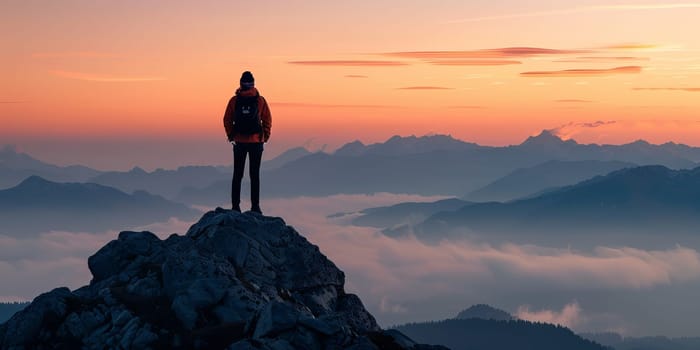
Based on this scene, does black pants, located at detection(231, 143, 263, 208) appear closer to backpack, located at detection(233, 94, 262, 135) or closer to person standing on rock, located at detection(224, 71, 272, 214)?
person standing on rock, located at detection(224, 71, 272, 214)

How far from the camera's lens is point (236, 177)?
1572 inches

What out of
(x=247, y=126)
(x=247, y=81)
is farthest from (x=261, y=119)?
(x=247, y=81)

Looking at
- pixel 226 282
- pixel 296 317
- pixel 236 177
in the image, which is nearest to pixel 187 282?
pixel 226 282

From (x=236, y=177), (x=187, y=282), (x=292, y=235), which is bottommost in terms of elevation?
(x=187, y=282)

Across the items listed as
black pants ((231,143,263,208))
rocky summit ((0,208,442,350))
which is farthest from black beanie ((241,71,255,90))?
rocky summit ((0,208,442,350))

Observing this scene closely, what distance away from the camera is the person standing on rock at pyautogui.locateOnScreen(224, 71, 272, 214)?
37.8 meters

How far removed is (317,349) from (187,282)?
6.74 meters

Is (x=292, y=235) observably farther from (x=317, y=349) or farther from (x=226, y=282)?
(x=317, y=349)

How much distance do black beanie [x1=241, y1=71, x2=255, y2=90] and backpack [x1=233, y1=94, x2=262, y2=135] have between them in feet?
1.60

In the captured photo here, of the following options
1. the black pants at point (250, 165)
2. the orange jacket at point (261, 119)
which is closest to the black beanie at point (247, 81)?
the orange jacket at point (261, 119)

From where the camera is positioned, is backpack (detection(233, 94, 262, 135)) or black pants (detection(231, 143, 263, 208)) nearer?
backpack (detection(233, 94, 262, 135))

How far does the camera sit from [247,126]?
38406 millimetres

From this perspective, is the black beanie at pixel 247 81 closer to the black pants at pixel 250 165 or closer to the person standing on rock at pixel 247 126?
the person standing on rock at pixel 247 126

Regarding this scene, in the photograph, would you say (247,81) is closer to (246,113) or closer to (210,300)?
(246,113)
